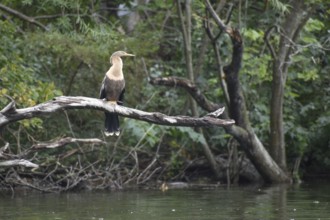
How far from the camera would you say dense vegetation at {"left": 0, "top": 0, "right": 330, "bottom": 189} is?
1332cm

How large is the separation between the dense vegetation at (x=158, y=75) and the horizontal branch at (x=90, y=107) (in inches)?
163

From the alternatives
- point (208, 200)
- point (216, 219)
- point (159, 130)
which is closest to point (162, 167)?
point (159, 130)

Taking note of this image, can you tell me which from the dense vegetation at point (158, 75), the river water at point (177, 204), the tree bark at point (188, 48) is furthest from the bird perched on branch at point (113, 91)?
the tree bark at point (188, 48)

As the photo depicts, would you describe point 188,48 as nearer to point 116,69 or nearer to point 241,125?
point 241,125

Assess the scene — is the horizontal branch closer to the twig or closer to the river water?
the river water

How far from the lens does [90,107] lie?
26.4 ft

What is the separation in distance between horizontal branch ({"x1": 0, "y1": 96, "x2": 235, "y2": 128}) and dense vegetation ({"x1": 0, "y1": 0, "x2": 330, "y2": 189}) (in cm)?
413

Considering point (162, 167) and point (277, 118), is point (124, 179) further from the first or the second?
point (277, 118)

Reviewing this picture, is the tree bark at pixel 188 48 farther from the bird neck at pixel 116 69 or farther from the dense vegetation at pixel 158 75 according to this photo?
the bird neck at pixel 116 69

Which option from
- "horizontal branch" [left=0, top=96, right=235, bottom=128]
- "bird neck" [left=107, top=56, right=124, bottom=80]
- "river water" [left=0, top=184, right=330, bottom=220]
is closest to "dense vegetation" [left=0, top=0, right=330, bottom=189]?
"river water" [left=0, top=184, right=330, bottom=220]

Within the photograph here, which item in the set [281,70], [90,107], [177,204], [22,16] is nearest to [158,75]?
[281,70]

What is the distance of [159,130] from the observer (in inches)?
555

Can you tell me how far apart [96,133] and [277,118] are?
10.5 ft

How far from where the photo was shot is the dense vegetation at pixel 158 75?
13320 mm
